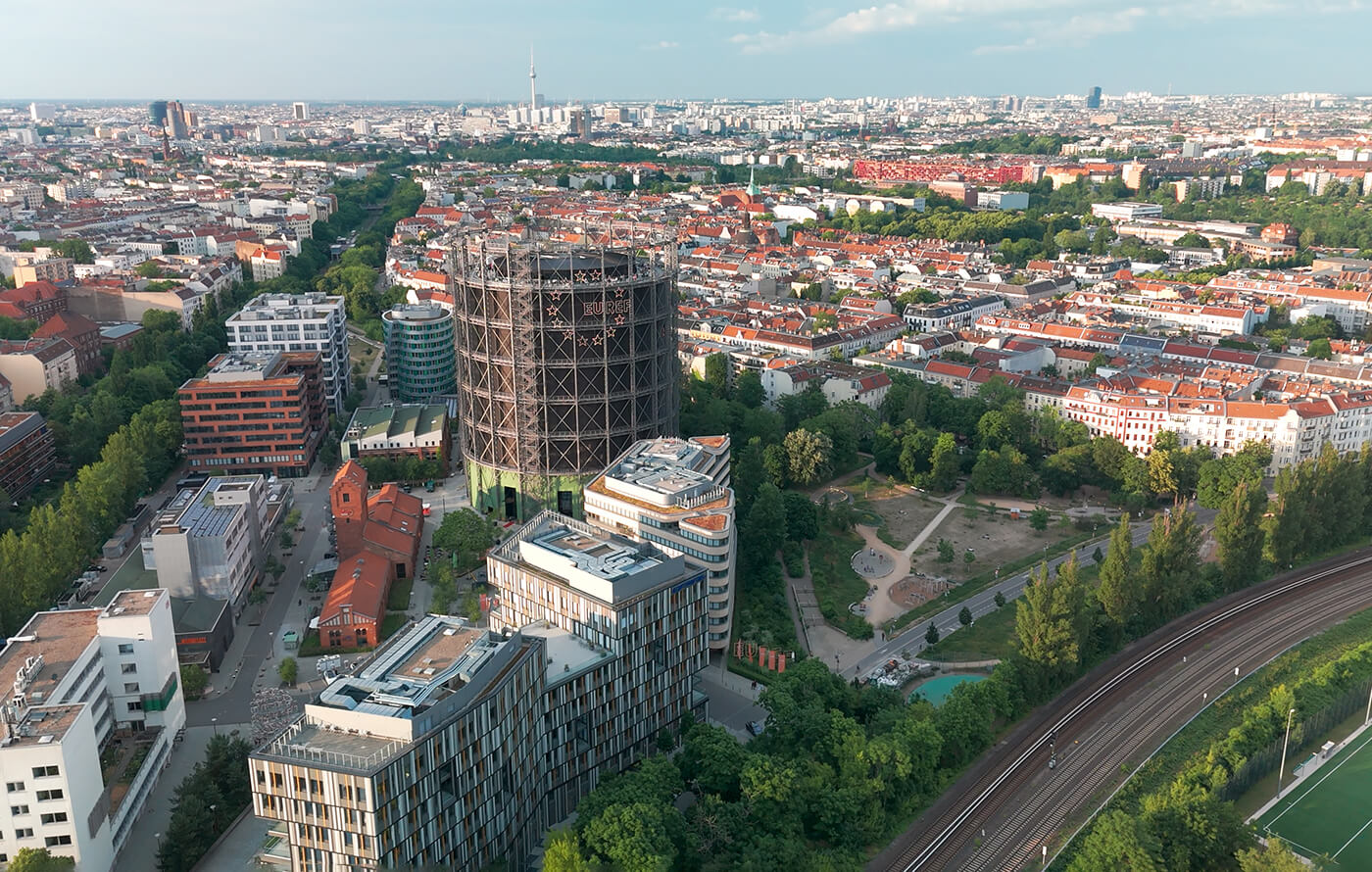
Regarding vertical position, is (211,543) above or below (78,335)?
below

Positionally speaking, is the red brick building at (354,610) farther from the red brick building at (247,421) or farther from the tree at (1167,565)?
the tree at (1167,565)

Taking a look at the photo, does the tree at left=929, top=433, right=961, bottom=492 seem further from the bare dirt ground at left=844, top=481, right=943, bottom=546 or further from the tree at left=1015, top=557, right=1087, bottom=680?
the tree at left=1015, top=557, right=1087, bottom=680

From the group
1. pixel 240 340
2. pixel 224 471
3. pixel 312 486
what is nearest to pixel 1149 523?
pixel 312 486

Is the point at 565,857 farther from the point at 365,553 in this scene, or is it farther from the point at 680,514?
the point at 365,553

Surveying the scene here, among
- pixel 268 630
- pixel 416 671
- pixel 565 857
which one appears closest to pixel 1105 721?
pixel 565 857

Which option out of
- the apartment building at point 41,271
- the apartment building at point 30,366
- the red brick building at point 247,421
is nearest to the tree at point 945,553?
the red brick building at point 247,421

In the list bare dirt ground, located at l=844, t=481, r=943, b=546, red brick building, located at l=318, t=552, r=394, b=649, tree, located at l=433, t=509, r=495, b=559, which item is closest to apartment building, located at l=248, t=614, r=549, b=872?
red brick building, located at l=318, t=552, r=394, b=649

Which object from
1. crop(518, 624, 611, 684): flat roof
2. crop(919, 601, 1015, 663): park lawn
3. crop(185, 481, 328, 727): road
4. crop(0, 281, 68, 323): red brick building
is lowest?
crop(919, 601, 1015, 663): park lawn
